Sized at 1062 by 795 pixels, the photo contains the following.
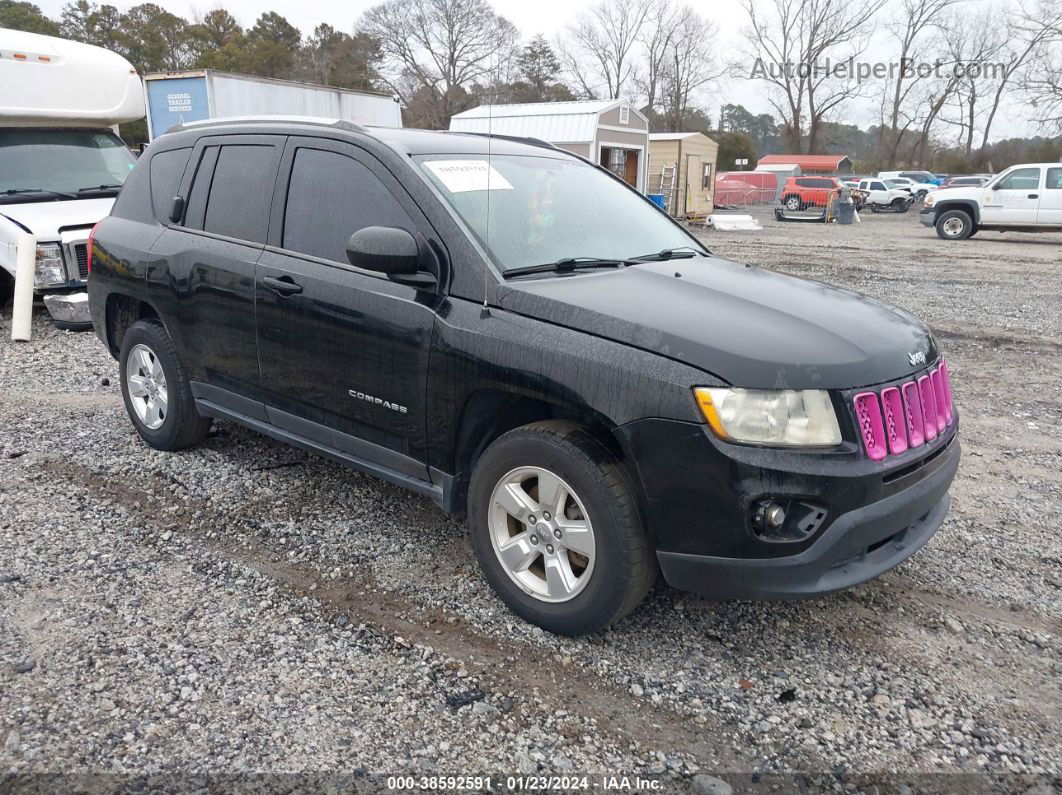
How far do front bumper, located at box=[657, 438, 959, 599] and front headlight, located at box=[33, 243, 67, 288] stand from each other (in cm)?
795

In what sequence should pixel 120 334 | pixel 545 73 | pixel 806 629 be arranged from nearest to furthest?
pixel 806 629, pixel 120 334, pixel 545 73

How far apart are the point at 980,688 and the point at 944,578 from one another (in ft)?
2.74

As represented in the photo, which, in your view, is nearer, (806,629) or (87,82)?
(806,629)

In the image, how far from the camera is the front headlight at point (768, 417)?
2.60m

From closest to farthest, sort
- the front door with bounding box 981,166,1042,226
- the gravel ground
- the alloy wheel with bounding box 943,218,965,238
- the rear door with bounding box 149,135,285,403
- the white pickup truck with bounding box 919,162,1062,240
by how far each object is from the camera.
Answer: the gravel ground → the rear door with bounding box 149,135,285,403 → the white pickup truck with bounding box 919,162,1062,240 → the front door with bounding box 981,166,1042,226 → the alloy wheel with bounding box 943,218,965,238

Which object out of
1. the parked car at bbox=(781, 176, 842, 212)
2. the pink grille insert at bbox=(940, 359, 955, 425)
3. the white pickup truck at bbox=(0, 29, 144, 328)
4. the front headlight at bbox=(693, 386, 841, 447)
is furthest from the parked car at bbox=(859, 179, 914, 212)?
the front headlight at bbox=(693, 386, 841, 447)

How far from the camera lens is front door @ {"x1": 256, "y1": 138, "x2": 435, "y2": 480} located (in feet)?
11.1

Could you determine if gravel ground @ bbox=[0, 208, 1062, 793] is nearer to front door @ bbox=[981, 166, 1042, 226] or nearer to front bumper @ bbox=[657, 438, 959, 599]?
front bumper @ bbox=[657, 438, 959, 599]

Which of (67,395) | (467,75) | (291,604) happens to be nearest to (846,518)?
(291,604)

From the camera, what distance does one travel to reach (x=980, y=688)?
9.36 feet

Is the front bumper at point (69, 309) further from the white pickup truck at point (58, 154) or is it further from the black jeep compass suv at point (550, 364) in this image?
the black jeep compass suv at point (550, 364)

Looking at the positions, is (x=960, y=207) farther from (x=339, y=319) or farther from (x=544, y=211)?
(x=339, y=319)

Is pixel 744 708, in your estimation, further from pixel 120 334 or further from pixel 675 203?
pixel 675 203

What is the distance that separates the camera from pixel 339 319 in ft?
11.6
